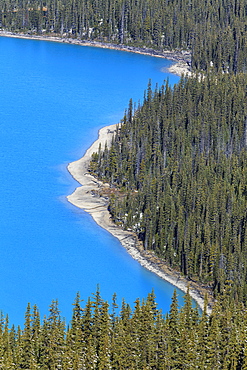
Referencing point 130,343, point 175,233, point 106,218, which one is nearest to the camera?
point 130,343

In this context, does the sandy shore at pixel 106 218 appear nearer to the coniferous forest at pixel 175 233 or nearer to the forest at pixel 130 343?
the coniferous forest at pixel 175 233

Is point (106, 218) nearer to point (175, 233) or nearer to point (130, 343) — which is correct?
point (175, 233)

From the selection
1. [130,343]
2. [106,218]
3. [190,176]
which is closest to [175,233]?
[106,218]

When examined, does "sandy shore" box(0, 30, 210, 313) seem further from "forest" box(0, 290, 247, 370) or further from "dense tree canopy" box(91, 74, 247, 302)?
"forest" box(0, 290, 247, 370)

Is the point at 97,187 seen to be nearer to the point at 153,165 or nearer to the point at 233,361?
the point at 153,165

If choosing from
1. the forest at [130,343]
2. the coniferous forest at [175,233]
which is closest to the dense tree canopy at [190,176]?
the coniferous forest at [175,233]

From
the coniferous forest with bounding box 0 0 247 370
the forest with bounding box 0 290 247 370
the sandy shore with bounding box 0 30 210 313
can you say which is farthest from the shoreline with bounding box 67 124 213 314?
the forest with bounding box 0 290 247 370

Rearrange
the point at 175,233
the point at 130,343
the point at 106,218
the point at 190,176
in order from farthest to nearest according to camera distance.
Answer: the point at 190,176 → the point at 106,218 → the point at 175,233 → the point at 130,343
